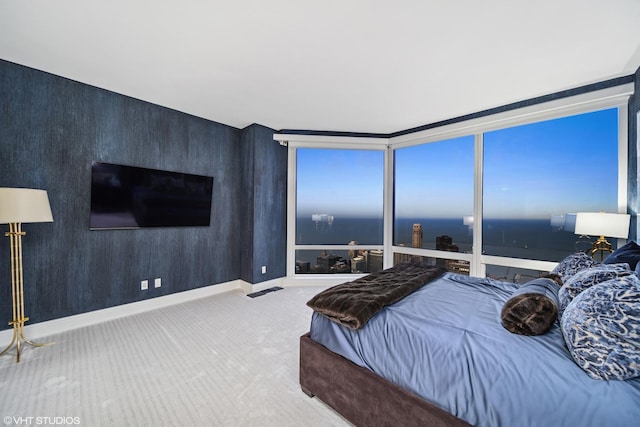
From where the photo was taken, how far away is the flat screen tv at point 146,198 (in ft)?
9.45

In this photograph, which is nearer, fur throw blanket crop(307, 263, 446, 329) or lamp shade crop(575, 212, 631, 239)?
fur throw blanket crop(307, 263, 446, 329)

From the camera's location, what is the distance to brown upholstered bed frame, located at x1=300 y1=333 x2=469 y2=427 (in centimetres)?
125

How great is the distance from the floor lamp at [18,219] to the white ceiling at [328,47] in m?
1.31

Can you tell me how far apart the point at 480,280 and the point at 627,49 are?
2.34 meters

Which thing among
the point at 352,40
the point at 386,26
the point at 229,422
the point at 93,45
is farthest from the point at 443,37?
the point at 229,422

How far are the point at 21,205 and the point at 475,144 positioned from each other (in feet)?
16.7

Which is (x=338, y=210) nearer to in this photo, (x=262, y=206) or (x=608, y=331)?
(x=262, y=206)

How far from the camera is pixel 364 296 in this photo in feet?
5.66

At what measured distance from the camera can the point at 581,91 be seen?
2.74 metres

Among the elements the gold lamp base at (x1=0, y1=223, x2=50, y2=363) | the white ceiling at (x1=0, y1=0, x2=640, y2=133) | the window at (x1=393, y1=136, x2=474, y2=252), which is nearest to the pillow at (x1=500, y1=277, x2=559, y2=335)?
the white ceiling at (x1=0, y1=0, x2=640, y2=133)

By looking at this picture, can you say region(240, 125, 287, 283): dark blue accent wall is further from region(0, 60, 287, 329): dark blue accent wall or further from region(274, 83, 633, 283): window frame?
region(274, 83, 633, 283): window frame

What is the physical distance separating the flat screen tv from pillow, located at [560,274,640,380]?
4021 millimetres

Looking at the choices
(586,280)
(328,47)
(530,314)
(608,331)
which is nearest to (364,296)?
(530,314)

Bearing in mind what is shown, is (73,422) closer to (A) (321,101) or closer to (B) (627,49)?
(A) (321,101)
